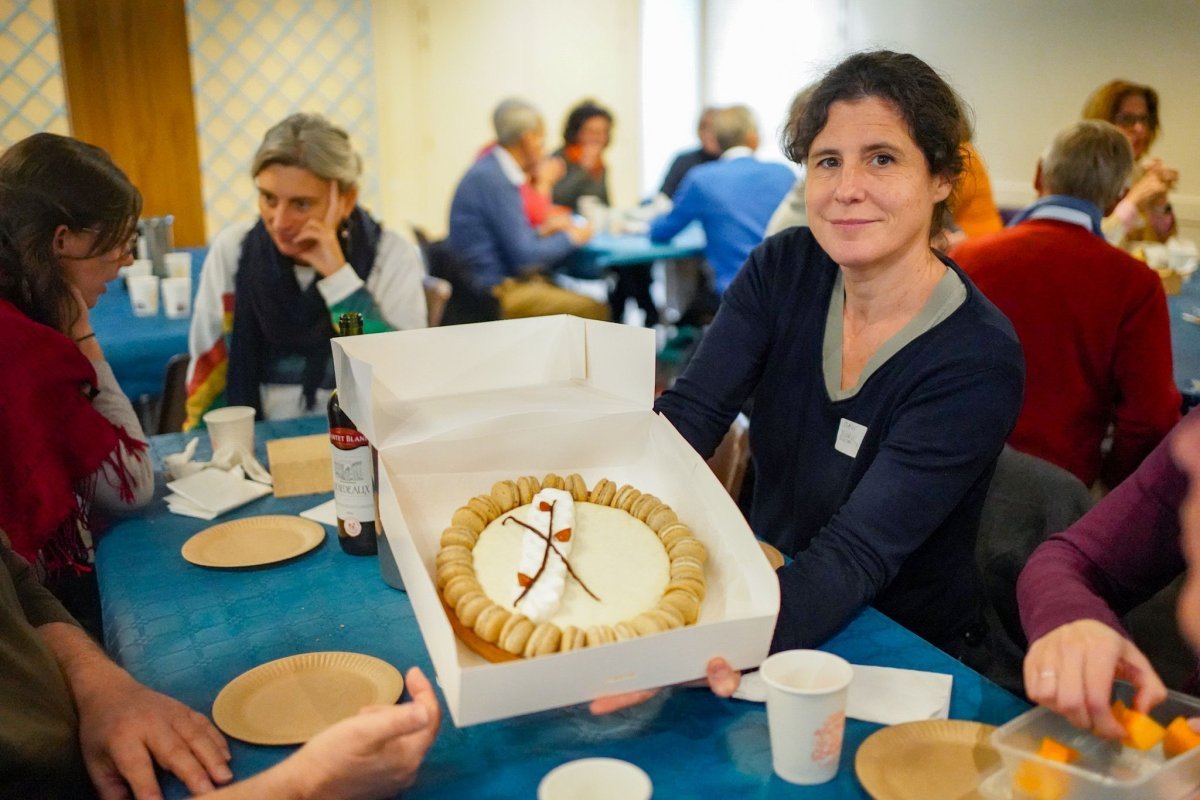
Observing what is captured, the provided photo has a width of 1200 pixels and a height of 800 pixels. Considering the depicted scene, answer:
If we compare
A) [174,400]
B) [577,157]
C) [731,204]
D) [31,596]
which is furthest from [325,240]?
[577,157]

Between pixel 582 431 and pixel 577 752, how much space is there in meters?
0.40

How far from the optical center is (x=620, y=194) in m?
7.32

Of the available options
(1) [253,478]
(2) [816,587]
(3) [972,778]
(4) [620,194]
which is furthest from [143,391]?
(4) [620,194]

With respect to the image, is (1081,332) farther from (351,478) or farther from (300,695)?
(300,695)

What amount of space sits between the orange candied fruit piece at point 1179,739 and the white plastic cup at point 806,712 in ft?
0.79

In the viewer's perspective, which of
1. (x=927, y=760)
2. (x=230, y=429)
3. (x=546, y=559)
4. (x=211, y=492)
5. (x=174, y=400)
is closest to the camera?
(x=927, y=760)

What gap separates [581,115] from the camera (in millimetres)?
5457

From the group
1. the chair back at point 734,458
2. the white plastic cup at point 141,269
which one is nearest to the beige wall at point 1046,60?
the chair back at point 734,458

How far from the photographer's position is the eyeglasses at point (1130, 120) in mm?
3578

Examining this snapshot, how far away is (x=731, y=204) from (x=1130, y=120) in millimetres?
1460

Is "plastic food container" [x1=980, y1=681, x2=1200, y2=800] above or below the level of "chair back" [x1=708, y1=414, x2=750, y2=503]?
above

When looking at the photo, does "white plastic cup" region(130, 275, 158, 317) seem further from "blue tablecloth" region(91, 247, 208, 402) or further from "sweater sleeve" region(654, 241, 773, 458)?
"sweater sleeve" region(654, 241, 773, 458)

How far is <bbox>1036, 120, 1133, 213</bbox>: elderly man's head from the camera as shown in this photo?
2344mm

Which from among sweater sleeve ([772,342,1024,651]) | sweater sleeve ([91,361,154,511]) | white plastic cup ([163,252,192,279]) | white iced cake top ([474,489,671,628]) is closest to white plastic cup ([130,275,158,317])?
white plastic cup ([163,252,192,279])
